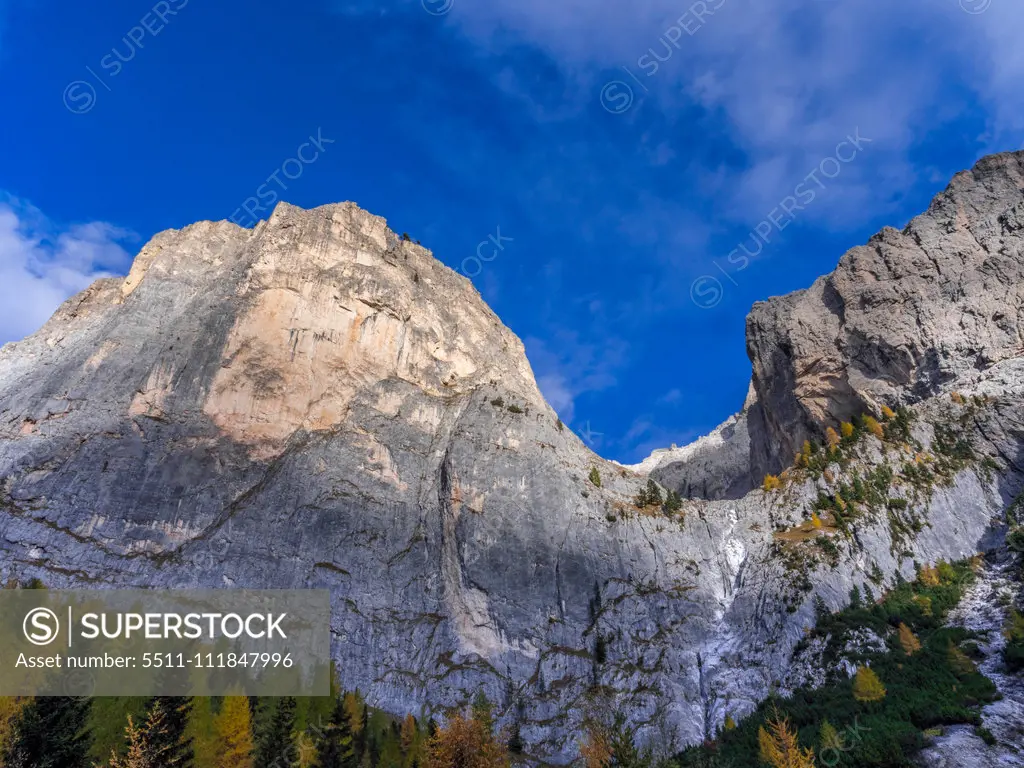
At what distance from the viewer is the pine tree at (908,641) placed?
50031 millimetres

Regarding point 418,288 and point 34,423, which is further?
point 418,288

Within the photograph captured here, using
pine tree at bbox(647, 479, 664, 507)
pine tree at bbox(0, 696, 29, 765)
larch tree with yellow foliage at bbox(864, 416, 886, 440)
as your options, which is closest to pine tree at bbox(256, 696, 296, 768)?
pine tree at bbox(0, 696, 29, 765)

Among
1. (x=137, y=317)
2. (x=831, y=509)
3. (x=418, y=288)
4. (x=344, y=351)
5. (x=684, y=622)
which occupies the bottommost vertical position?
(x=684, y=622)

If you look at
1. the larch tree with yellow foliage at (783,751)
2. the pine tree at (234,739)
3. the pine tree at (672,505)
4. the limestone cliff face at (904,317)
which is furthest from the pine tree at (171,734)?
the limestone cliff face at (904,317)

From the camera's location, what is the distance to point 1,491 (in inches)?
2456

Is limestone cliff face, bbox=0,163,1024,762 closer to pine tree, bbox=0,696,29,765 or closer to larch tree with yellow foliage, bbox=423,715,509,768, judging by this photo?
pine tree, bbox=0,696,29,765

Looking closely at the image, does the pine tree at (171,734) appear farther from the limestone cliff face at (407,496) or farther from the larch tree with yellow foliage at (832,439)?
the larch tree with yellow foliage at (832,439)

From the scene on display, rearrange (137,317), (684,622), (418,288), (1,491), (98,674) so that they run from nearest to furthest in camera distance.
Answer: (98,674) → (1,491) → (684,622) → (137,317) → (418,288)

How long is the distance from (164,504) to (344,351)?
1056 inches

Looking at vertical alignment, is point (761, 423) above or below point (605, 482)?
above

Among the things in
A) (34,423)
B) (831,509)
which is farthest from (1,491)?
(831,509)

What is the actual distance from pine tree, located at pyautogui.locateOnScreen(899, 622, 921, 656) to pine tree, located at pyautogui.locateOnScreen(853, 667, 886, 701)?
4.37 m

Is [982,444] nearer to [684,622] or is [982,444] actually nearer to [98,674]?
[684,622]

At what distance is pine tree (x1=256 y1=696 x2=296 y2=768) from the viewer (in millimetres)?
39594
